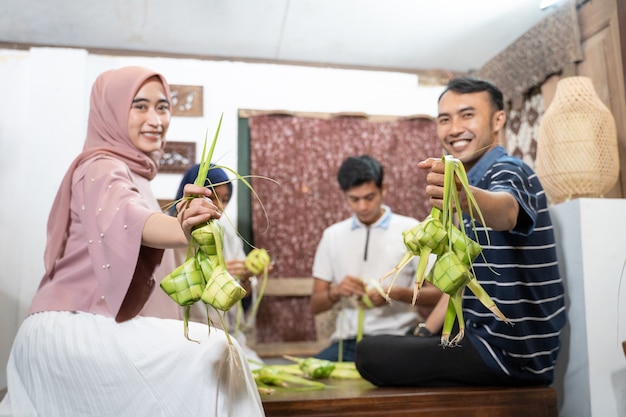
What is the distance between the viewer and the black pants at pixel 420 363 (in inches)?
82.5

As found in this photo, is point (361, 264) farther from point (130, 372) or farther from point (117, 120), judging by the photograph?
point (130, 372)

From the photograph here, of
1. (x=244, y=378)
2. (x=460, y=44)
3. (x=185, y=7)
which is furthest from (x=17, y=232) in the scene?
(x=460, y=44)

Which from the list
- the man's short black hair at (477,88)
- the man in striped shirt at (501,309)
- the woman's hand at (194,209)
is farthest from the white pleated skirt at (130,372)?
the man's short black hair at (477,88)

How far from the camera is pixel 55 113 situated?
3.81 metres

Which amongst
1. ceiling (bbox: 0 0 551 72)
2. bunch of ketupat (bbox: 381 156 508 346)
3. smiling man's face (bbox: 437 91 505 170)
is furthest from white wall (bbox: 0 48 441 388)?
bunch of ketupat (bbox: 381 156 508 346)

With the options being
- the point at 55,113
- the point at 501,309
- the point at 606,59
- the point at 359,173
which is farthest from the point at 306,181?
the point at 501,309

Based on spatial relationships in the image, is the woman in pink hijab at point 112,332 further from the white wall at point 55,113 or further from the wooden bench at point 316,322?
the wooden bench at point 316,322

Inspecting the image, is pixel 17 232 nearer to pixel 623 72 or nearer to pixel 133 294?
pixel 133 294

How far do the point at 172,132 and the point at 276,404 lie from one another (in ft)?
8.24

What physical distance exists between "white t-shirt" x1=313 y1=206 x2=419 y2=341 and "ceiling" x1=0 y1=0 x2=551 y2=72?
127 centimetres

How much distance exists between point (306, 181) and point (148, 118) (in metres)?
2.15

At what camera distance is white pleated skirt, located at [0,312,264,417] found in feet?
5.00

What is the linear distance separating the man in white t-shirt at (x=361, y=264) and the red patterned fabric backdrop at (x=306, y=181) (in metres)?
0.55

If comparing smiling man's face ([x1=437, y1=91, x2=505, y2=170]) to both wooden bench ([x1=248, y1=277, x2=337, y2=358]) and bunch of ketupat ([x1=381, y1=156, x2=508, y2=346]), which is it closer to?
bunch of ketupat ([x1=381, y1=156, x2=508, y2=346])
